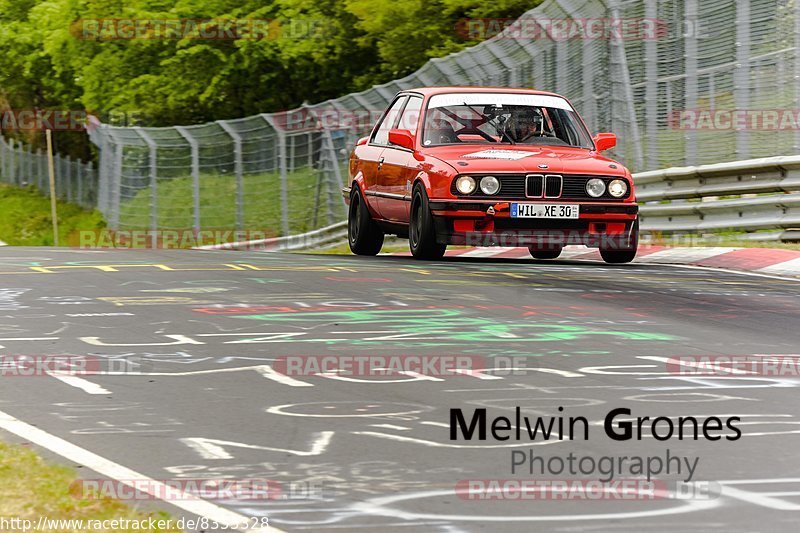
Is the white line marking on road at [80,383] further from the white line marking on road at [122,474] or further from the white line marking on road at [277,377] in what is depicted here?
the white line marking on road at [277,377]

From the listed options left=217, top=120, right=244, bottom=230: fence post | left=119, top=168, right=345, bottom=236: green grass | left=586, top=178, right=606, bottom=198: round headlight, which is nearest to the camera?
left=586, top=178, right=606, bottom=198: round headlight

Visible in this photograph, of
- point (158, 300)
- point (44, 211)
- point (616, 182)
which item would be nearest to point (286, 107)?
point (44, 211)

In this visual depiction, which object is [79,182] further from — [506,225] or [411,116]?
[506,225]

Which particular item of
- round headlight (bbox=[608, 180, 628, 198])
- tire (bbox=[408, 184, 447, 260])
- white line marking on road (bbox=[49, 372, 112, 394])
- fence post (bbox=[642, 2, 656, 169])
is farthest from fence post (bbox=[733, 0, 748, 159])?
white line marking on road (bbox=[49, 372, 112, 394])

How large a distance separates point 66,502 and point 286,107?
40.8 meters

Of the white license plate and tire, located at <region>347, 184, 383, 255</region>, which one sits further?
tire, located at <region>347, 184, 383, 255</region>

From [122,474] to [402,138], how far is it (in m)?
10.2

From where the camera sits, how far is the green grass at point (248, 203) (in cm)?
3028

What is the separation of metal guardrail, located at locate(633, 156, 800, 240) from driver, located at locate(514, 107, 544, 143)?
2486 mm

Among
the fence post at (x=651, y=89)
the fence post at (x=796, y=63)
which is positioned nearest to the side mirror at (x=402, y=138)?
the fence post at (x=796, y=63)

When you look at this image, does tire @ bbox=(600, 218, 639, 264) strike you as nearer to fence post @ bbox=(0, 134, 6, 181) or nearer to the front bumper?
the front bumper

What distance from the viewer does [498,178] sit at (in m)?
14.6

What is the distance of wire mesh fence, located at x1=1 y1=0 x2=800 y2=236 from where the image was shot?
56.0 ft

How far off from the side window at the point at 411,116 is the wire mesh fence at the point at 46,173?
40.4 meters
